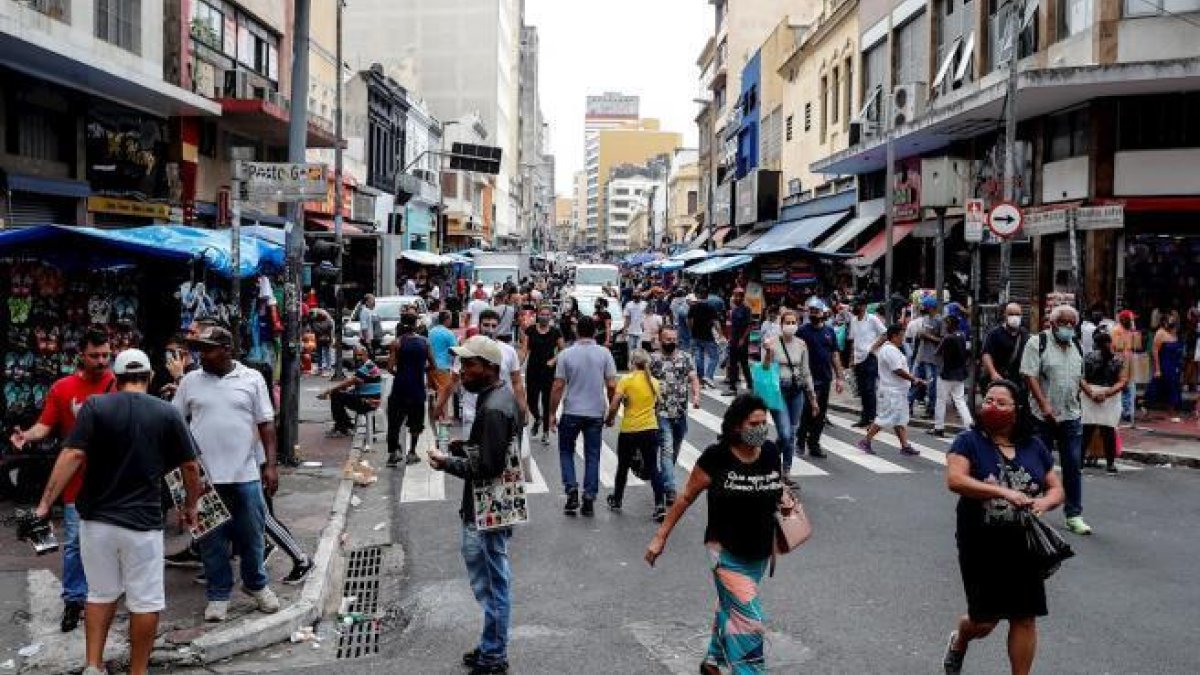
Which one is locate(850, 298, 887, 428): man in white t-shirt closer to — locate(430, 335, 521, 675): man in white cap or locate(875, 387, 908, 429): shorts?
locate(875, 387, 908, 429): shorts

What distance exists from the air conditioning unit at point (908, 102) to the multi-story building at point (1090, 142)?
1.61m

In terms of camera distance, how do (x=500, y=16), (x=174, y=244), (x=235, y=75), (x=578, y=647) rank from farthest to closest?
1. (x=500, y=16)
2. (x=235, y=75)
3. (x=174, y=244)
4. (x=578, y=647)

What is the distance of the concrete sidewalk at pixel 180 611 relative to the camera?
21.0 ft

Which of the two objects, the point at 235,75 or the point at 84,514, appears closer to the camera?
the point at 84,514

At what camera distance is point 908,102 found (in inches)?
1094

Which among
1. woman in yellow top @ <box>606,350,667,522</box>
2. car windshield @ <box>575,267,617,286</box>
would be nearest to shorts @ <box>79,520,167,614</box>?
woman in yellow top @ <box>606,350,667,522</box>

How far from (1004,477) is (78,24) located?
1765 cm

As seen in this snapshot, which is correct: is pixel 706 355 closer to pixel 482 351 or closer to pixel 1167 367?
pixel 1167 367

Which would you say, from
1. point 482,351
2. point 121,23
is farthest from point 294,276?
point 121,23

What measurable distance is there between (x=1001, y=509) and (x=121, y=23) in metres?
19.3

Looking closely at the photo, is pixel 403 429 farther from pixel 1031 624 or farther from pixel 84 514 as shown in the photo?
pixel 1031 624

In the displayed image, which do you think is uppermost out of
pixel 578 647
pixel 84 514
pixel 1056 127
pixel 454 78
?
pixel 454 78

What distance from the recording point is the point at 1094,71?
18.7 meters

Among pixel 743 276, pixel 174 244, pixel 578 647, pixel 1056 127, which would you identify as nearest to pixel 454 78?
pixel 743 276
